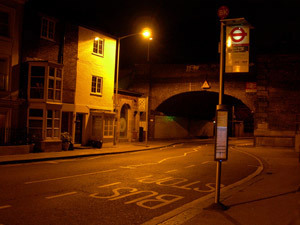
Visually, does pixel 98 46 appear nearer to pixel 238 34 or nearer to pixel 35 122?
pixel 35 122

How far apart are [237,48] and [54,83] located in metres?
14.5

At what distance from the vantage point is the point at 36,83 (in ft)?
61.5

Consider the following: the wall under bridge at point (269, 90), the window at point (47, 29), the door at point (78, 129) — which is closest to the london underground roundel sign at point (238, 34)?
the window at point (47, 29)

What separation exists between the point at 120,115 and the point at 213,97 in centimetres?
1243

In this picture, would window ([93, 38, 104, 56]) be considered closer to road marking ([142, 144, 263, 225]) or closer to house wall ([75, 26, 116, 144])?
house wall ([75, 26, 116, 144])

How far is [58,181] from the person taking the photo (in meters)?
9.72

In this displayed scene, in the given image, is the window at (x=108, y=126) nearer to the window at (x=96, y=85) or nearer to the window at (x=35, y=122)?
the window at (x=96, y=85)

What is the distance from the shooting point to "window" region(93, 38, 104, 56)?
79.0ft

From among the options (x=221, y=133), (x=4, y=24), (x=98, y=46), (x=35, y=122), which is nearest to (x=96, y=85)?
(x=98, y=46)

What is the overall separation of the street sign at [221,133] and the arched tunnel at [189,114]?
26.2 meters

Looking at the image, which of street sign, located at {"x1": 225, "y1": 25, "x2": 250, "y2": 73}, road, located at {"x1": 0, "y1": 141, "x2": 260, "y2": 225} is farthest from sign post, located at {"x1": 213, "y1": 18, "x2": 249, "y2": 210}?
road, located at {"x1": 0, "y1": 141, "x2": 260, "y2": 225}

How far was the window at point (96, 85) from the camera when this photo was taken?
24.2 metres

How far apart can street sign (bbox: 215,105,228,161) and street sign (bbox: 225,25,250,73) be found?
1028 millimetres

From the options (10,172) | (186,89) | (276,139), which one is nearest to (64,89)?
(10,172)
